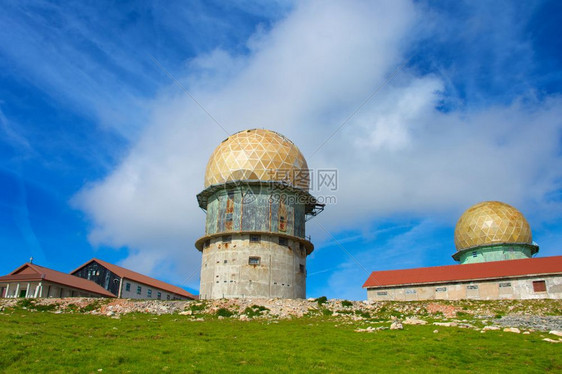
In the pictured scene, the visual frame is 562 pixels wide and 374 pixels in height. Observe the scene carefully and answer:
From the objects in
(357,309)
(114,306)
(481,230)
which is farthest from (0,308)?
(481,230)

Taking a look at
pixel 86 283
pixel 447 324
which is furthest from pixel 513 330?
pixel 86 283

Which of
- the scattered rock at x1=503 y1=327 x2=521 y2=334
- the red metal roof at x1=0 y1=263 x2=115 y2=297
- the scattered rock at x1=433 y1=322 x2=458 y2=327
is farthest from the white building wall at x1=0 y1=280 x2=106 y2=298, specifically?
the scattered rock at x1=503 y1=327 x2=521 y2=334

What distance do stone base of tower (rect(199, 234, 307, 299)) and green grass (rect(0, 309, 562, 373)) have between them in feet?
40.8

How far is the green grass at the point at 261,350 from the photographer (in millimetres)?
13703

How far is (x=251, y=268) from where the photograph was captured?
34594mm

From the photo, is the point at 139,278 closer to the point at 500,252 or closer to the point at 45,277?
the point at 45,277

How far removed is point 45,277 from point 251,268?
18.4 metres

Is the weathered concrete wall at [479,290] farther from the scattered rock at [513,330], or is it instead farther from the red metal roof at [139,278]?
the red metal roof at [139,278]

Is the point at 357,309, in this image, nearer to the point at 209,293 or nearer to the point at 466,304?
the point at 466,304

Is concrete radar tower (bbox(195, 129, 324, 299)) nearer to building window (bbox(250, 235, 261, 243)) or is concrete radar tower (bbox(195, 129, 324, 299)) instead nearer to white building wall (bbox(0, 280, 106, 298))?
building window (bbox(250, 235, 261, 243))

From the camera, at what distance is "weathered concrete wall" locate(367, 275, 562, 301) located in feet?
107

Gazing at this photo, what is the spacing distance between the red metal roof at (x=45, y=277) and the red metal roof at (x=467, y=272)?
26078mm

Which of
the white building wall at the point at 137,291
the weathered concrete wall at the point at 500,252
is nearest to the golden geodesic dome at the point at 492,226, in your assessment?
Result: the weathered concrete wall at the point at 500,252

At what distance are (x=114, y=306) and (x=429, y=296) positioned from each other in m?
23.2
